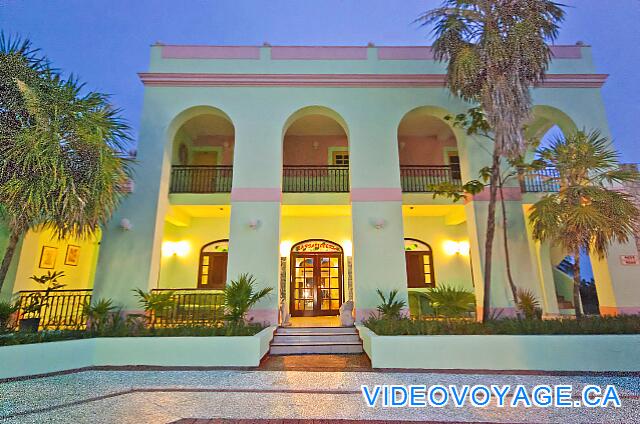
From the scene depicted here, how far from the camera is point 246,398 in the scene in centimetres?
429

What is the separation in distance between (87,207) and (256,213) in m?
3.61

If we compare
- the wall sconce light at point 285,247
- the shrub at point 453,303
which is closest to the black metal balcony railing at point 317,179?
the wall sconce light at point 285,247

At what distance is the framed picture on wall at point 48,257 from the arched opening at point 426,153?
433 inches

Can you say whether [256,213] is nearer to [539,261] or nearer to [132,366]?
[132,366]

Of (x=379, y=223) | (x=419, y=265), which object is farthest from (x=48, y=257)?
(x=419, y=265)

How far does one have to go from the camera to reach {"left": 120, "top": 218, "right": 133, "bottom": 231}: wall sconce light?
8.14m

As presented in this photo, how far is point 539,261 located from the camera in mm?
11172

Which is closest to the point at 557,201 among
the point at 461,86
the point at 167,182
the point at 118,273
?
the point at 461,86

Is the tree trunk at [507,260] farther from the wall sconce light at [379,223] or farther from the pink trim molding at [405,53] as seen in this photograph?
the pink trim molding at [405,53]

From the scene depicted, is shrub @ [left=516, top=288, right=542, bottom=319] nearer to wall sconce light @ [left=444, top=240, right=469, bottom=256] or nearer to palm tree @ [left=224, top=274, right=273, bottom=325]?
wall sconce light @ [left=444, top=240, right=469, bottom=256]

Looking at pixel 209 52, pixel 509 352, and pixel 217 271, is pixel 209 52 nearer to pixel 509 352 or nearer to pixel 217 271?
pixel 217 271

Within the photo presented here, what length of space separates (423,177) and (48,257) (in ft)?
39.1

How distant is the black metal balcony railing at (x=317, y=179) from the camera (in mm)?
10602

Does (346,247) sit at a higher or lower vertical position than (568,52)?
lower
